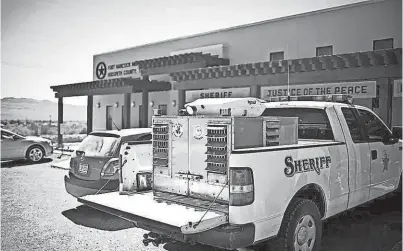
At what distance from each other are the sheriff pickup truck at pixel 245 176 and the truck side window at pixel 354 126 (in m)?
0.02

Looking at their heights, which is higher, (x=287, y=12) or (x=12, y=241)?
(x=287, y=12)

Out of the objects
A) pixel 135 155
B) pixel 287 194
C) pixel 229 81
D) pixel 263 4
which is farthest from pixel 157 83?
pixel 287 194

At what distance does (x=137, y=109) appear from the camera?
2377cm

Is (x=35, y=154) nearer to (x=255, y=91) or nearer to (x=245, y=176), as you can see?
(x=255, y=91)

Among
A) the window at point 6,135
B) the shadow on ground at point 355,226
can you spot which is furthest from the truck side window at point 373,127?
the window at point 6,135

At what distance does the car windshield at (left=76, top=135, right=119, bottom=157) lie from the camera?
22.2ft

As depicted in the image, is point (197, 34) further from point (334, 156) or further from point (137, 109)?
point (334, 156)

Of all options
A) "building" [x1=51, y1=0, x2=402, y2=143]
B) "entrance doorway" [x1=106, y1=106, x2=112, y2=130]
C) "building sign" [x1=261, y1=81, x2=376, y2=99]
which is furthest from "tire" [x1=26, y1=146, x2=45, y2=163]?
"entrance doorway" [x1=106, y1=106, x2=112, y2=130]

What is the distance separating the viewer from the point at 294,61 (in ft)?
43.5

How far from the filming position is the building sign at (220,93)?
1606 centimetres

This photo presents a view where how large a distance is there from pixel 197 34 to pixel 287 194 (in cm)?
1742

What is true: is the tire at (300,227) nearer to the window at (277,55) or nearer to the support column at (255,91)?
the support column at (255,91)

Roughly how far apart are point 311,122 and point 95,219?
13.1ft

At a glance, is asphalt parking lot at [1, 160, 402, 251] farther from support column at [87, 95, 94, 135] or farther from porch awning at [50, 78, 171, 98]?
support column at [87, 95, 94, 135]
